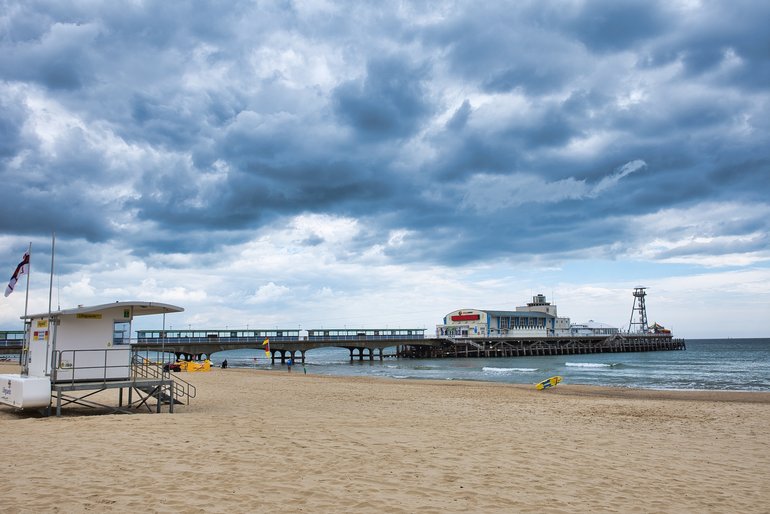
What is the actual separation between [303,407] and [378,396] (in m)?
6.68

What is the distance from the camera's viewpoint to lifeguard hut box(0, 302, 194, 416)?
608 inches

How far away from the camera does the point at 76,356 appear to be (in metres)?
16.3

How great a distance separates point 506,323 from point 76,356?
9378 cm

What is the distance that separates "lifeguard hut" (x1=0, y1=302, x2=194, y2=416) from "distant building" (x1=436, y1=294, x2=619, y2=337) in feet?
283

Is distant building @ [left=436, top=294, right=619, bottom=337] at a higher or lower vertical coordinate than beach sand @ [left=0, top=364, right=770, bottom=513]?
higher

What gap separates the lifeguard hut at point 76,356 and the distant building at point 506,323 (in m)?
86.4

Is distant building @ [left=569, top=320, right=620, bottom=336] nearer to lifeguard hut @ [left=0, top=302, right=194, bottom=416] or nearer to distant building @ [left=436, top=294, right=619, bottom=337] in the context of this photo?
distant building @ [left=436, top=294, right=619, bottom=337]

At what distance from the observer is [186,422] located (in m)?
14.1

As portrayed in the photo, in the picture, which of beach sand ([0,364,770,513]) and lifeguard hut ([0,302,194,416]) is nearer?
beach sand ([0,364,770,513])

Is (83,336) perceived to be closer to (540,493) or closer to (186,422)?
(186,422)

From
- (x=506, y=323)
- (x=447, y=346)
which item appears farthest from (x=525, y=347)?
(x=447, y=346)

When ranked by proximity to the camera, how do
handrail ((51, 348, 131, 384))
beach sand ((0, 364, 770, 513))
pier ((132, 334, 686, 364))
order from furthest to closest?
1. pier ((132, 334, 686, 364))
2. handrail ((51, 348, 131, 384))
3. beach sand ((0, 364, 770, 513))

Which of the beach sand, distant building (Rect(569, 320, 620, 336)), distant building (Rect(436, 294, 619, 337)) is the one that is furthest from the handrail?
distant building (Rect(569, 320, 620, 336))

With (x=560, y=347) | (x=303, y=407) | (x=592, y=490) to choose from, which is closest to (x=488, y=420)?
(x=303, y=407)
